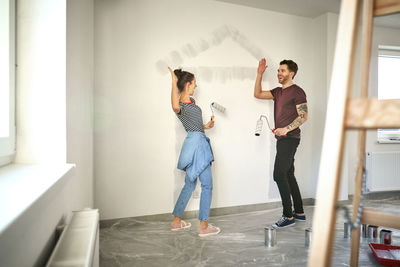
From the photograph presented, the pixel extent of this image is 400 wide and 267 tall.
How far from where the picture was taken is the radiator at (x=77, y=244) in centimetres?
69

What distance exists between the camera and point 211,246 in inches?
75.4

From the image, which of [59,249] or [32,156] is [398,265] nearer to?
[59,249]

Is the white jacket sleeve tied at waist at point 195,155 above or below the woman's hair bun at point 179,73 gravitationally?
below

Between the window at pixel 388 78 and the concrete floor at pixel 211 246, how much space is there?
168 cm

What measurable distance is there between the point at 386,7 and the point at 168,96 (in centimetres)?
184

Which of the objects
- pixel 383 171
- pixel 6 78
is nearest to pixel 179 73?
pixel 6 78

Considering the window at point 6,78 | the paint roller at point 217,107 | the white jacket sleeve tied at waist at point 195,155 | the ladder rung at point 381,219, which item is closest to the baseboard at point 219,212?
the white jacket sleeve tied at waist at point 195,155

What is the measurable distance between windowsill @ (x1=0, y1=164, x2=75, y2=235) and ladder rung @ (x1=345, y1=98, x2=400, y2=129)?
580 mm

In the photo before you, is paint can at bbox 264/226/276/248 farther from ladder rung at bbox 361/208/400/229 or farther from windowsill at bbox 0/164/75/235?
windowsill at bbox 0/164/75/235

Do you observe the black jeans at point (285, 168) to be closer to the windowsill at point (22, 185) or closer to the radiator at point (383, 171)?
the radiator at point (383, 171)

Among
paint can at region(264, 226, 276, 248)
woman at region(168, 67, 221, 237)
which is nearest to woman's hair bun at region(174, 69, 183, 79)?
woman at region(168, 67, 221, 237)

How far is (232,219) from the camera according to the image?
2.56 meters

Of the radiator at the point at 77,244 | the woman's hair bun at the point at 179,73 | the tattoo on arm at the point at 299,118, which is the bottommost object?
the radiator at the point at 77,244

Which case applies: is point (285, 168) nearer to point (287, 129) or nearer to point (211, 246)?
point (287, 129)
